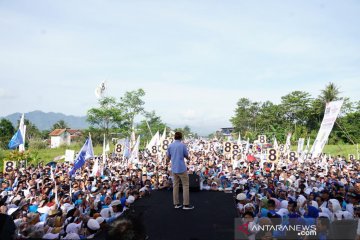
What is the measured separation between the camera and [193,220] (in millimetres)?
6508

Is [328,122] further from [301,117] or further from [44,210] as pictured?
[301,117]

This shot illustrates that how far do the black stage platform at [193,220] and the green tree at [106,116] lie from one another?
34.6 metres

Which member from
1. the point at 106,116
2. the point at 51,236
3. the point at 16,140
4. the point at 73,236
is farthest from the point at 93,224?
the point at 106,116

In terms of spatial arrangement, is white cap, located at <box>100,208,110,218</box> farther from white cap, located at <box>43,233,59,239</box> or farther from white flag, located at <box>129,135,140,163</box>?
white flag, located at <box>129,135,140,163</box>

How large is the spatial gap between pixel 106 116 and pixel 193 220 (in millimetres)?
37984

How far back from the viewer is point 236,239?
17.5ft

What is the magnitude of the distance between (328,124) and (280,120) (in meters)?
52.0

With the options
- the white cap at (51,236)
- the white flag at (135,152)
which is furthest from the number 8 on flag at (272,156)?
the white cap at (51,236)

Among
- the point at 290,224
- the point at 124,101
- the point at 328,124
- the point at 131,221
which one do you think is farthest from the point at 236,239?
the point at 124,101

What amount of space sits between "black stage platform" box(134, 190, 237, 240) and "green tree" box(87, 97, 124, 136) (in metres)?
34.6

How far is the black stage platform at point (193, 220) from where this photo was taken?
5691 mm

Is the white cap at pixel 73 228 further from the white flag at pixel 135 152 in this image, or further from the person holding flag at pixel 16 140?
the person holding flag at pixel 16 140

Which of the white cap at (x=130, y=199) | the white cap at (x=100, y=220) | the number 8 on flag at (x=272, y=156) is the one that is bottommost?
the white cap at (x=130, y=199)

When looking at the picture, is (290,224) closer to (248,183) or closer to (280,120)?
(248,183)
